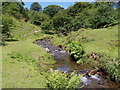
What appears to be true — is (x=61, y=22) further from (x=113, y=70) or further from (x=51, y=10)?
(x=113, y=70)

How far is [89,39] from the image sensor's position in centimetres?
2231

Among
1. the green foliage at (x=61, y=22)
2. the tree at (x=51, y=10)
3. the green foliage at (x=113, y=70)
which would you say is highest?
the tree at (x=51, y=10)

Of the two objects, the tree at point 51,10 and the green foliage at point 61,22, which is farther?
the tree at point 51,10

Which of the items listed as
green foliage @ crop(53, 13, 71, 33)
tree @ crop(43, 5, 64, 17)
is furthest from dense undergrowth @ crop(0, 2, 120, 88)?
tree @ crop(43, 5, 64, 17)

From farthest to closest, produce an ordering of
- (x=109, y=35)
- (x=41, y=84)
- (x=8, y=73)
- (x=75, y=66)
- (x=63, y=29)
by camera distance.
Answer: (x=63, y=29)
(x=109, y=35)
(x=75, y=66)
(x=8, y=73)
(x=41, y=84)

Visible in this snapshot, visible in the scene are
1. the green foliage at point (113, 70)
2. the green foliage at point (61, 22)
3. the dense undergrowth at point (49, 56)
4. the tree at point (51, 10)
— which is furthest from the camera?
the tree at point (51, 10)

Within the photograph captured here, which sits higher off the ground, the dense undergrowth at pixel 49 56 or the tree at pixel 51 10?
the tree at pixel 51 10

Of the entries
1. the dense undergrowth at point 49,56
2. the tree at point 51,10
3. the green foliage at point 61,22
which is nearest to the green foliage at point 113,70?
the dense undergrowth at point 49,56

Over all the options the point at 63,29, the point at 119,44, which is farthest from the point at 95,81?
the point at 63,29

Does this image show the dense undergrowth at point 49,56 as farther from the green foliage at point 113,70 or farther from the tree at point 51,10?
the tree at point 51,10

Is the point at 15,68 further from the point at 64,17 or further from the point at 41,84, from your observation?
the point at 64,17

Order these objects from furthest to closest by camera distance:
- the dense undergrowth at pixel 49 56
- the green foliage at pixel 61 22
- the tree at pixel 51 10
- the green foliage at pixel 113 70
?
1. the tree at pixel 51 10
2. the green foliage at pixel 61 22
3. the green foliage at pixel 113 70
4. the dense undergrowth at pixel 49 56

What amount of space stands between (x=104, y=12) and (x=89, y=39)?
45.5ft

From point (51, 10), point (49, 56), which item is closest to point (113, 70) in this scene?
point (49, 56)
